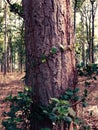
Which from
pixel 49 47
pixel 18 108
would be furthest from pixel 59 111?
Result: pixel 49 47

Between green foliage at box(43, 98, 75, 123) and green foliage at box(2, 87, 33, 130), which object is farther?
green foliage at box(2, 87, 33, 130)

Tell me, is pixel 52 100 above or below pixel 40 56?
below

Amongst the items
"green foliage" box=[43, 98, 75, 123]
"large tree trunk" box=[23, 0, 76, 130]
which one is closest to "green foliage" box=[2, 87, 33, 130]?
"large tree trunk" box=[23, 0, 76, 130]

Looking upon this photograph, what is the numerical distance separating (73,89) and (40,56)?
64cm

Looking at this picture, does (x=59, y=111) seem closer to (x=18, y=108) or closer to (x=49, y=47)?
(x=18, y=108)

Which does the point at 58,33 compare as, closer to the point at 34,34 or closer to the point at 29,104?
the point at 34,34

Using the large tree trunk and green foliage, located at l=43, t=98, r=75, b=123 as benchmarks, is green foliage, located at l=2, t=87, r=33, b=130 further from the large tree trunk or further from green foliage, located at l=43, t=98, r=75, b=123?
green foliage, located at l=43, t=98, r=75, b=123

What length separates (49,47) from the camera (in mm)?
3848

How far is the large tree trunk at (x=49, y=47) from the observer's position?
12.6ft

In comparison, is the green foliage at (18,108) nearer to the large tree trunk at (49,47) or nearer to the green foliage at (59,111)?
the large tree trunk at (49,47)

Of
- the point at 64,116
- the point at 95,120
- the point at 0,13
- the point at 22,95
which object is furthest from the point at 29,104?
the point at 0,13

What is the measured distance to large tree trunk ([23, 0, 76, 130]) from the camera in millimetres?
3844

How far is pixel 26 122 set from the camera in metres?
3.99

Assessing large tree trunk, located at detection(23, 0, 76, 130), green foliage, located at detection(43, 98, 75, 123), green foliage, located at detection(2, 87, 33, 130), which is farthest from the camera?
large tree trunk, located at detection(23, 0, 76, 130)
